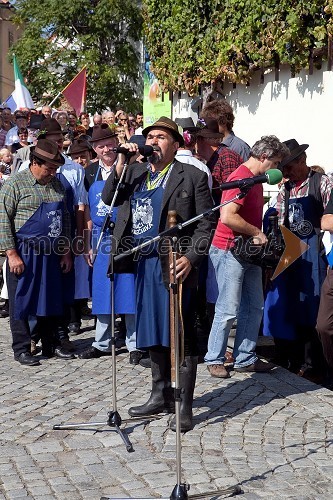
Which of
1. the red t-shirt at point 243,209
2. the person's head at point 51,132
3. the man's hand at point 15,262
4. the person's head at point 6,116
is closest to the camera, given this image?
the red t-shirt at point 243,209

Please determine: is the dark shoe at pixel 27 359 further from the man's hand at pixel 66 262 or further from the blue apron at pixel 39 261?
the man's hand at pixel 66 262

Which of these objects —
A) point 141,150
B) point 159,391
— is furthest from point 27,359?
point 141,150

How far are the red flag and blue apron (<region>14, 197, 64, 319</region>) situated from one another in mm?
12175

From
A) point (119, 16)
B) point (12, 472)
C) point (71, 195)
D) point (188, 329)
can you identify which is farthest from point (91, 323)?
point (119, 16)

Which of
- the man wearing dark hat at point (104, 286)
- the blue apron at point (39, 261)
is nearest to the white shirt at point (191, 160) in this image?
the man wearing dark hat at point (104, 286)

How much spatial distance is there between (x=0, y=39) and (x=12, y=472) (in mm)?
57434

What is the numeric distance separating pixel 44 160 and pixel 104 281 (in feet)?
4.13

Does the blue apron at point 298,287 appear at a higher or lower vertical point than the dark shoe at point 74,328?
higher

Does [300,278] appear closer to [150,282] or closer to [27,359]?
[150,282]

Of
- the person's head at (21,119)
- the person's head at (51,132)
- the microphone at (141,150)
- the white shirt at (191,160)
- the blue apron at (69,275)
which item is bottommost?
the blue apron at (69,275)

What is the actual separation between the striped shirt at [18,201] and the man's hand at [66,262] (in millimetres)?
555

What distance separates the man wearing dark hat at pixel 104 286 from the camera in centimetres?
831

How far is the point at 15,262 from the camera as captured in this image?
320 inches

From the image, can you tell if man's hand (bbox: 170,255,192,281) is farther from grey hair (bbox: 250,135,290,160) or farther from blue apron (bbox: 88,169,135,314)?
blue apron (bbox: 88,169,135,314)
